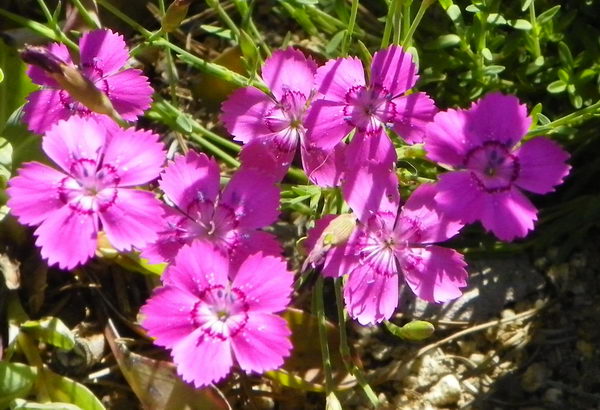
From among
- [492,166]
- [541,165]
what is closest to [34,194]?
[492,166]

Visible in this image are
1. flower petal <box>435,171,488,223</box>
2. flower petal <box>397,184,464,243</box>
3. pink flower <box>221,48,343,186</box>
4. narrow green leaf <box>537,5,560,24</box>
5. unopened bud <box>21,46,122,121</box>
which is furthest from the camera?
narrow green leaf <box>537,5,560,24</box>

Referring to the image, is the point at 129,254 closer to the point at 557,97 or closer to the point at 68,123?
the point at 68,123

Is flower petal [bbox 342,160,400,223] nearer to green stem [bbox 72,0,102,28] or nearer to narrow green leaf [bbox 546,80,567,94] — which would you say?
narrow green leaf [bbox 546,80,567,94]

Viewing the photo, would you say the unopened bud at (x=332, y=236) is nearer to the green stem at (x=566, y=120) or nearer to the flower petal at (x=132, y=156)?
the flower petal at (x=132, y=156)

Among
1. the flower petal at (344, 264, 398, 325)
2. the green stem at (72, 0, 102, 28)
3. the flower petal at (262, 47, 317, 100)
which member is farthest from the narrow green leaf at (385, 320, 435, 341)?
the green stem at (72, 0, 102, 28)

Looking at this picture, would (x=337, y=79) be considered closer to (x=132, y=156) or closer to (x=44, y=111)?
(x=132, y=156)

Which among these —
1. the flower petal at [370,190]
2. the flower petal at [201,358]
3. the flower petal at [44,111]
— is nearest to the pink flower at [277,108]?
the flower petal at [370,190]
